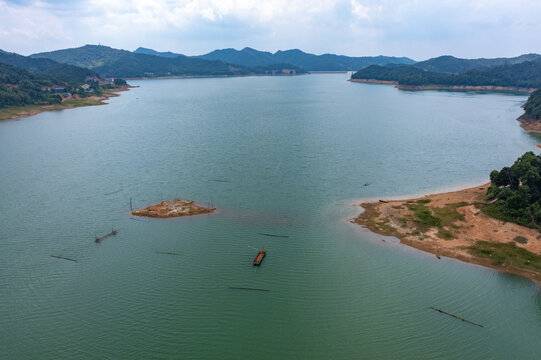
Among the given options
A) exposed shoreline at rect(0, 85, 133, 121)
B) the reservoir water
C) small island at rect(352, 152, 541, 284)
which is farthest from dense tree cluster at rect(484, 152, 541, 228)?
exposed shoreline at rect(0, 85, 133, 121)

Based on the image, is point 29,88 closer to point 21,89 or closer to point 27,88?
point 27,88

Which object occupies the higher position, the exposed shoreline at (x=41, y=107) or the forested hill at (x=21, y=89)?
the forested hill at (x=21, y=89)

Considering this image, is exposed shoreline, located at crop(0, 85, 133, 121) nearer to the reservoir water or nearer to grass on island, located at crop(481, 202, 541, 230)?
the reservoir water

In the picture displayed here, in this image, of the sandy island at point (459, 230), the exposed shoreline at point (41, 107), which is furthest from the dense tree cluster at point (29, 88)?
the sandy island at point (459, 230)

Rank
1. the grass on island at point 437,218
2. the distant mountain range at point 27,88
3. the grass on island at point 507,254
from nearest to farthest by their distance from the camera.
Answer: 1. the grass on island at point 507,254
2. the grass on island at point 437,218
3. the distant mountain range at point 27,88

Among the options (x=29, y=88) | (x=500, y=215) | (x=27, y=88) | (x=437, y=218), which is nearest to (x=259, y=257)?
(x=437, y=218)

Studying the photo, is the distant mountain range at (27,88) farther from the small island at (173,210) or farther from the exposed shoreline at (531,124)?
the exposed shoreline at (531,124)

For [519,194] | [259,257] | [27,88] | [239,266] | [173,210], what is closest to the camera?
[239,266]
